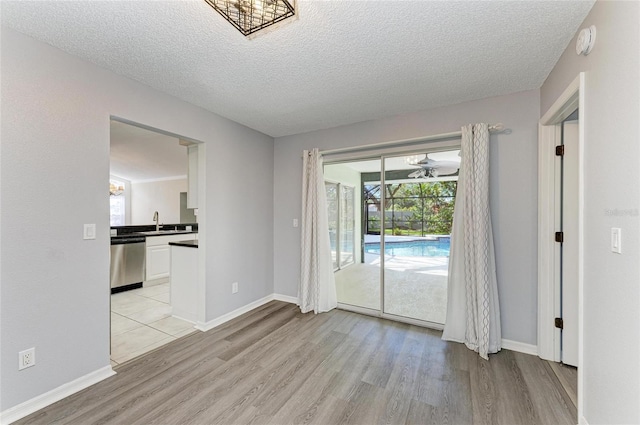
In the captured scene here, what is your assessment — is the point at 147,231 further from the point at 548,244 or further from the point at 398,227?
the point at 548,244

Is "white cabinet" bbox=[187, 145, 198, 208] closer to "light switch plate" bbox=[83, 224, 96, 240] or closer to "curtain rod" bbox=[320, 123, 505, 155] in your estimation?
"light switch plate" bbox=[83, 224, 96, 240]

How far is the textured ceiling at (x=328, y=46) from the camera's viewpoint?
1.51 meters

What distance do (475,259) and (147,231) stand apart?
5.95 metres

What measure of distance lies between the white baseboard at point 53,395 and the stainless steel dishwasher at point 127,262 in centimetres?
245

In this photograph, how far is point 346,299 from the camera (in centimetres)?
373

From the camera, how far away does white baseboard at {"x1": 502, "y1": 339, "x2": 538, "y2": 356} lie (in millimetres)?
2385

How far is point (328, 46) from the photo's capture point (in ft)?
5.98

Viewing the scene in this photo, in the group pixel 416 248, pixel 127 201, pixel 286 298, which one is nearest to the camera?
pixel 416 248

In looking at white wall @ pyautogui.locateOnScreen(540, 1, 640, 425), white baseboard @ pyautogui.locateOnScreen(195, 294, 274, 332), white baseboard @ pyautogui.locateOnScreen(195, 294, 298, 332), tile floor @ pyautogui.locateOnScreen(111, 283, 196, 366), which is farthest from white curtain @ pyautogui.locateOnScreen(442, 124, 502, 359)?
tile floor @ pyautogui.locateOnScreen(111, 283, 196, 366)

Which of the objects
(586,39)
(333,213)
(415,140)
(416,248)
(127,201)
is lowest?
(416,248)

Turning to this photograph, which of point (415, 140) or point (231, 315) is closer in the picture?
point (415, 140)

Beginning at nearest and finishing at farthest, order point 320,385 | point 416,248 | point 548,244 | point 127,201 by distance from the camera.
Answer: point 320,385
point 548,244
point 416,248
point 127,201

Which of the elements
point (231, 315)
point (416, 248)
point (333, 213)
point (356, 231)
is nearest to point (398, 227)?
point (416, 248)

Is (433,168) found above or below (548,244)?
above
